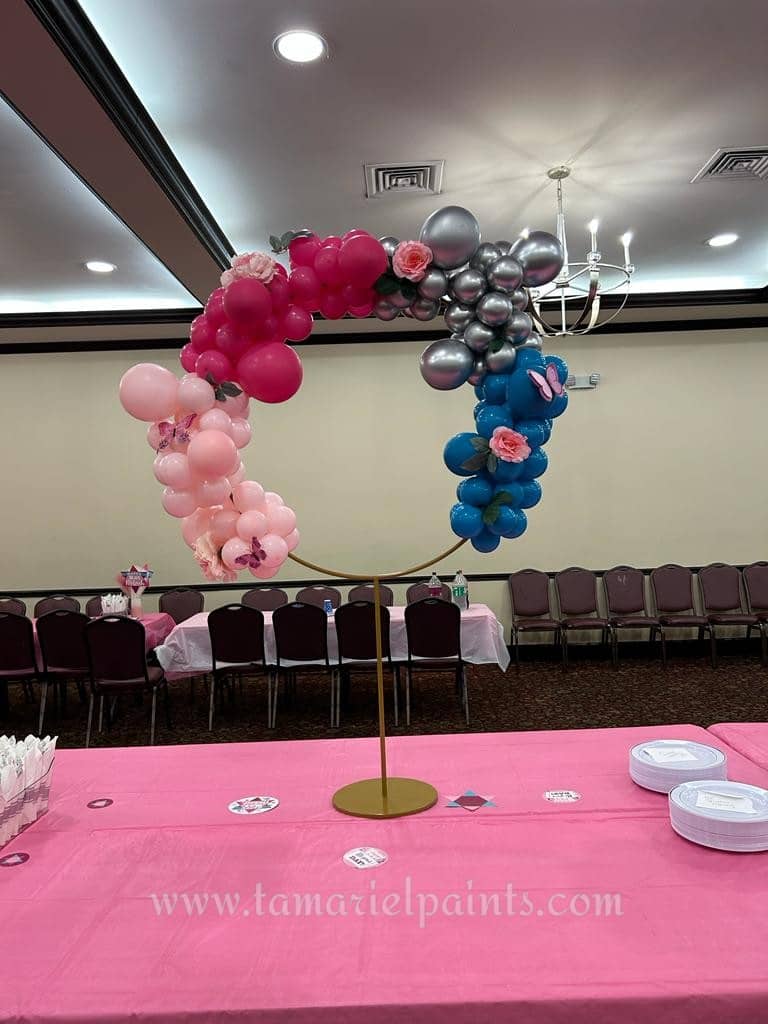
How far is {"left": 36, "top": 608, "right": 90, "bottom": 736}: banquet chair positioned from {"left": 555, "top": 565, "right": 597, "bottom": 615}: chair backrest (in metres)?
4.51

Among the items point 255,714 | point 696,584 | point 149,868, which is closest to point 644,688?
point 696,584

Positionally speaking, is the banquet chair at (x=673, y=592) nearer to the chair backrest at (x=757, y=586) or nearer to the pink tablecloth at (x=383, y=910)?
the chair backrest at (x=757, y=586)

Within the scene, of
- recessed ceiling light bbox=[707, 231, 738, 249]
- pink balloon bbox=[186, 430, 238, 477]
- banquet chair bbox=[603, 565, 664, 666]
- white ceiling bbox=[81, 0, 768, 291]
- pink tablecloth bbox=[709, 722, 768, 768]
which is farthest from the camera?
banquet chair bbox=[603, 565, 664, 666]

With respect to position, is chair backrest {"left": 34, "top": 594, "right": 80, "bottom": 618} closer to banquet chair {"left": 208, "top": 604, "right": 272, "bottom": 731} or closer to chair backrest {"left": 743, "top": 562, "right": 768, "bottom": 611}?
banquet chair {"left": 208, "top": 604, "right": 272, "bottom": 731}

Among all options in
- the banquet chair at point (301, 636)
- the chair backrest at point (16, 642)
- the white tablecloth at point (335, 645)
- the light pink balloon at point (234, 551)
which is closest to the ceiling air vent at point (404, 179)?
the banquet chair at point (301, 636)

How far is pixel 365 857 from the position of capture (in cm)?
160

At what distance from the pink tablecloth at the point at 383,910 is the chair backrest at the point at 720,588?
5.89 metres

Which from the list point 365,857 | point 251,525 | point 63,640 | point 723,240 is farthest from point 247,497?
point 723,240

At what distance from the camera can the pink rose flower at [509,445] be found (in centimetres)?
199

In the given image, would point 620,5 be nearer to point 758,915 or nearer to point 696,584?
point 758,915

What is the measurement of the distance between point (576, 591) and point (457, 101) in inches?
196

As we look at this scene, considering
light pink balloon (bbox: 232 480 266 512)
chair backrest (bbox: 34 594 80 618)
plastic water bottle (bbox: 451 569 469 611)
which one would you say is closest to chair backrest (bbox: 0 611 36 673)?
chair backrest (bbox: 34 594 80 618)

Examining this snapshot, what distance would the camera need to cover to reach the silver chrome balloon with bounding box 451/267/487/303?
206 centimetres

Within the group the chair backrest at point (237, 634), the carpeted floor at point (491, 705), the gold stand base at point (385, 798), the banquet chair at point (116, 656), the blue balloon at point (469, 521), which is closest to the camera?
the gold stand base at point (385, 798)
